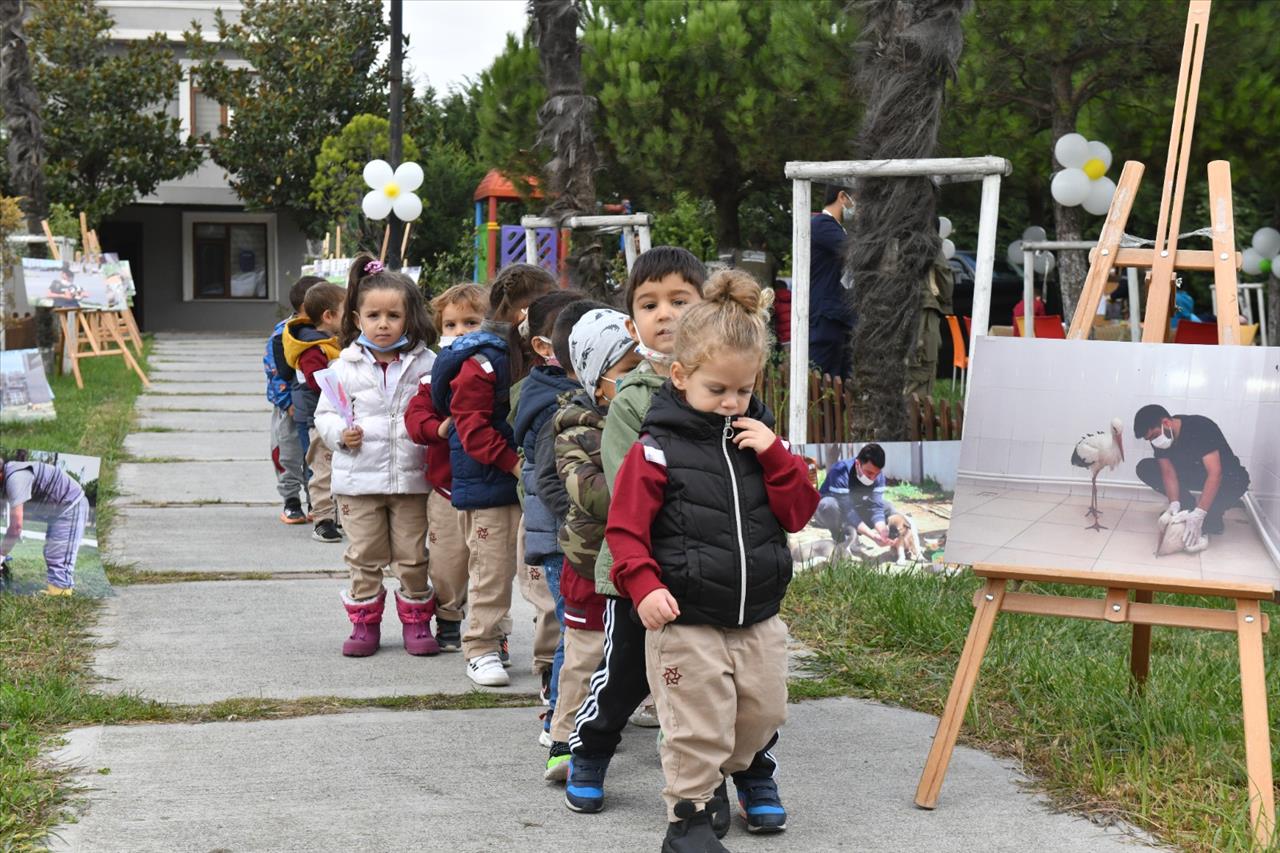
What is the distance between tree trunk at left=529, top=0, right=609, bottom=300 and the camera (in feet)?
39.3

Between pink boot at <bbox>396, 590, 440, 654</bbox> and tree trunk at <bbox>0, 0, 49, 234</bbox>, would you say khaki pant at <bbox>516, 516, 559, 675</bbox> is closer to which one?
pink boot at <bbox>396, 590, 440, 654</bbox>

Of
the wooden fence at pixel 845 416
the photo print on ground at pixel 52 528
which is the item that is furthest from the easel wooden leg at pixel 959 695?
the wooden fence at pixel 845 416

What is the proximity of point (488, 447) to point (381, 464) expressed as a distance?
0.80 meters

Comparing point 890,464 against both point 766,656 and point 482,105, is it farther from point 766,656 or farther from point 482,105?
point 482,105

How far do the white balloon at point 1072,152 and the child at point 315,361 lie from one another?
8346mm

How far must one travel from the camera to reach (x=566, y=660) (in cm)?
436

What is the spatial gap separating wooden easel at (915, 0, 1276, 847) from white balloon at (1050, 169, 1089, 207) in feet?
31.9

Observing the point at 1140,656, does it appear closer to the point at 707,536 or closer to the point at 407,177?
the point at 707,536

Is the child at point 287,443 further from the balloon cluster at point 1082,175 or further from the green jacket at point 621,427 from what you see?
the balloon cluster at point 1082,175

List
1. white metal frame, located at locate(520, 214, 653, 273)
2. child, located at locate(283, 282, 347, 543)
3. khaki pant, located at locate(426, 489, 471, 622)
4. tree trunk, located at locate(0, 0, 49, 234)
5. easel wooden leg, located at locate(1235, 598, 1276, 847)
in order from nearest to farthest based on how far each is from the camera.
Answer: easel wooden leg, located at locate(1235, 598, 1276, 847), khaki pant, located at locate(426, 489, 471, 622), child, located at locate(283, 282, 347, 543), white metal frame, located at locate(520, 214, 653, 273), tree trunk, located at locate(0, 0, 49, 234)

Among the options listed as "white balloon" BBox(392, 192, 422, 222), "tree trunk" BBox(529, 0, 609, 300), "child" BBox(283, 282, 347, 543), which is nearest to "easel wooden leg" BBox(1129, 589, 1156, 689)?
"child" BBox(283, 282, 347, 543)

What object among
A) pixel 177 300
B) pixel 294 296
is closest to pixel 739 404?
pixel 294 296

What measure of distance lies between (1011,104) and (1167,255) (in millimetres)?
13571

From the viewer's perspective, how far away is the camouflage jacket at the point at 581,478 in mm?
4027
